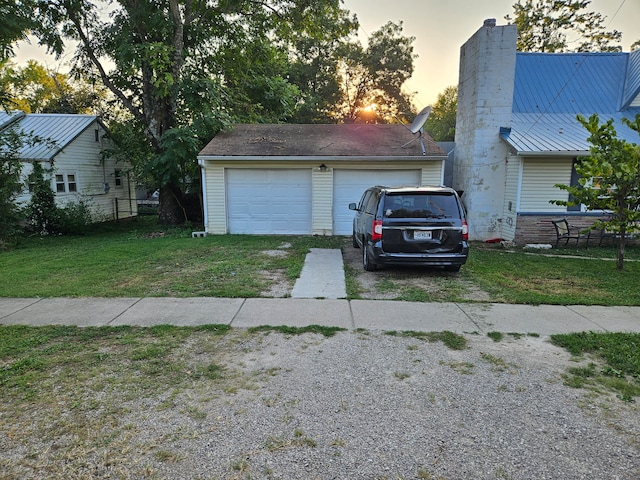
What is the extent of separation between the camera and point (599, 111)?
13.1 m

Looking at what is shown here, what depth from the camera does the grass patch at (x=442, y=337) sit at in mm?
4312

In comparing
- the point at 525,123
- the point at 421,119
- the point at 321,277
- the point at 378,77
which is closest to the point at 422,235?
the point at 321,277

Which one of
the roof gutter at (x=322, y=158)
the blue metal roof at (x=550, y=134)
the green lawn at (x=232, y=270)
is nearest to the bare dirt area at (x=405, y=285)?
the green lawn at (x=232, y=270)

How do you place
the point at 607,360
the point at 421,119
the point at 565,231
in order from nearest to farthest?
the point at 607,360 < the point at 565,231 < the point at 421,119

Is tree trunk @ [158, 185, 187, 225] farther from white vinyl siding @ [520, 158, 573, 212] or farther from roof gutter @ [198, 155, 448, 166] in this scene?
white vinyl siding @ [520, 158, 573, 212]

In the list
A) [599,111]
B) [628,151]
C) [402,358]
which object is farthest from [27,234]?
[599,111]

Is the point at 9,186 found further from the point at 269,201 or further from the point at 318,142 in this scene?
the point at 318,142

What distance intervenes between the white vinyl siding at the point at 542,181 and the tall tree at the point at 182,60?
32.4 feet

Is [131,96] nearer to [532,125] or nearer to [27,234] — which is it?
[27,234]

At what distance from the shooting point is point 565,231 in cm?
1108

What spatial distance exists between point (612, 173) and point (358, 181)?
682 centimetres

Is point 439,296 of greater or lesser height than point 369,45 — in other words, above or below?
below

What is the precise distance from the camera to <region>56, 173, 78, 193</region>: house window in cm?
1578

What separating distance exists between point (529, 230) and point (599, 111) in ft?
17.6
